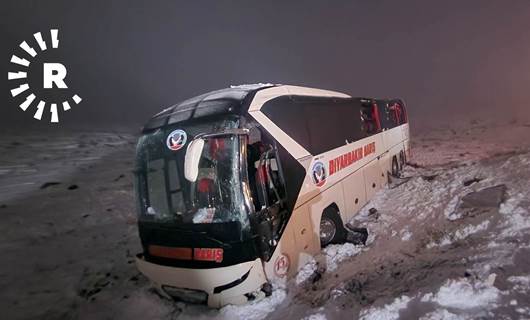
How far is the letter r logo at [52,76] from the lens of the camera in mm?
34506

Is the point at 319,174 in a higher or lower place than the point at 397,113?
lower

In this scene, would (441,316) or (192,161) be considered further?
(192,161)

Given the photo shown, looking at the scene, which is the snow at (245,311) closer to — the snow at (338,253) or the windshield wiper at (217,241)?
the windshield wiper at (217,241)

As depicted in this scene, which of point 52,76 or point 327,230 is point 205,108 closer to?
point 327,230

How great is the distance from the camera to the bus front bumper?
4.42 meters

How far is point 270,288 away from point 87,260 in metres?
4.81

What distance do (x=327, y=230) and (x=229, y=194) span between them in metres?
2.58

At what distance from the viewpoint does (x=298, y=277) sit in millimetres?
5164

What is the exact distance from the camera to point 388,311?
3623 mm

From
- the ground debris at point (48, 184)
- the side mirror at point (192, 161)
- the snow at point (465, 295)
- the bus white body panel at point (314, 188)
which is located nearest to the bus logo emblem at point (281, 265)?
the bus white body panel at point (314, 188)

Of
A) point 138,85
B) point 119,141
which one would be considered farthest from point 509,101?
point 138,85

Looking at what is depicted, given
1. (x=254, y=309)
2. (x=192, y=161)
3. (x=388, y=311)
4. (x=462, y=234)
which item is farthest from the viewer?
(x=462, y=234)

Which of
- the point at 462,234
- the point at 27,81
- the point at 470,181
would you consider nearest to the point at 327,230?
the point at 462,234

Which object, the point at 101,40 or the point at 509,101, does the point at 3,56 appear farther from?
the point at 509,101
